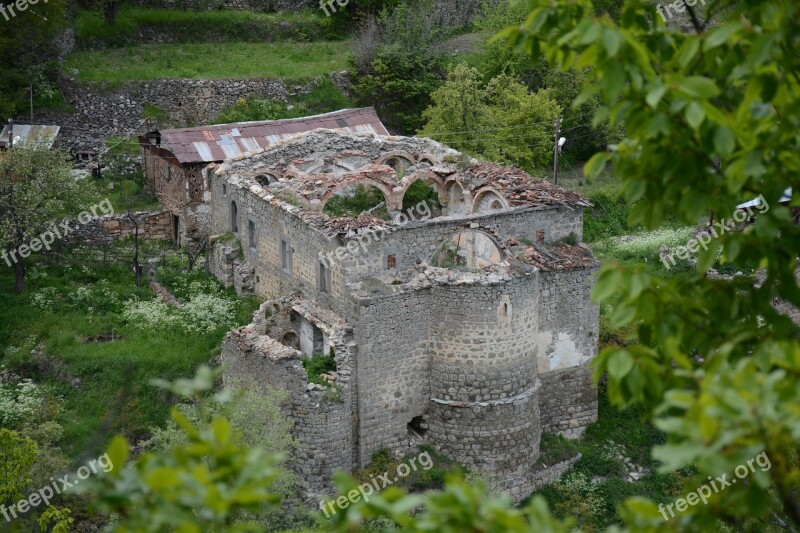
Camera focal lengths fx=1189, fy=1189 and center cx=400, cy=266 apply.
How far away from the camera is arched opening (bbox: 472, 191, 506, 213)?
24.7 meters

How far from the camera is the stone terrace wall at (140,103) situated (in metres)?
35.7

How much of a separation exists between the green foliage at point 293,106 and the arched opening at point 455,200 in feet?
39.4

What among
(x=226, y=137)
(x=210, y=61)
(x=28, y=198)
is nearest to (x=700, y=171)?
(x=28, y=198)

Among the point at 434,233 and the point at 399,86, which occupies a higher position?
the point at 434,233

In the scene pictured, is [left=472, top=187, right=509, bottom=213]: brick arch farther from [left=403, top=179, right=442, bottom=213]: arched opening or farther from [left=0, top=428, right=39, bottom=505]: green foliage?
[left=0, top=428, right=39, bottom=505]: green foliage

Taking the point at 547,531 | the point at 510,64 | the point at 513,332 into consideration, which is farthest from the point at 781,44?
the point at 510,64

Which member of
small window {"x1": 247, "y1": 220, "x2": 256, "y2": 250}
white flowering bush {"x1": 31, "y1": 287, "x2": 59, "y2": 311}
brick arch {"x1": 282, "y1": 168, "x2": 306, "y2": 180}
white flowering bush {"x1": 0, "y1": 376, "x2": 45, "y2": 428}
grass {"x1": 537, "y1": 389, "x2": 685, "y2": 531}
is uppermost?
brick arch {"x1": 282, "y1": 168, "x2": 306, "y2": 180}

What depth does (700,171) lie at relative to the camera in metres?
8.13

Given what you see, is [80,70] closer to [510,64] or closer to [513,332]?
[510,64]

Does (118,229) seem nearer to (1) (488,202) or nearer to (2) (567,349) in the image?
(1) (488,202)

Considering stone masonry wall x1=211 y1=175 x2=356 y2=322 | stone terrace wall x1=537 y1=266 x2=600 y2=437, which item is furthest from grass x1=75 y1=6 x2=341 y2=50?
stone terrace wall x1=537 y1=266 x2=600 y2=437

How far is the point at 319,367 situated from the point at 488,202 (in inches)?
231

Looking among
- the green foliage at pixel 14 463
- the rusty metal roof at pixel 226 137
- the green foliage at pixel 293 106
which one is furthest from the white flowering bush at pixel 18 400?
the green foliage at pixel 293 106

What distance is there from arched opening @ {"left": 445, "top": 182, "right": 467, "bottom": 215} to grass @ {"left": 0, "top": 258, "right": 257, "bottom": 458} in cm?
494
